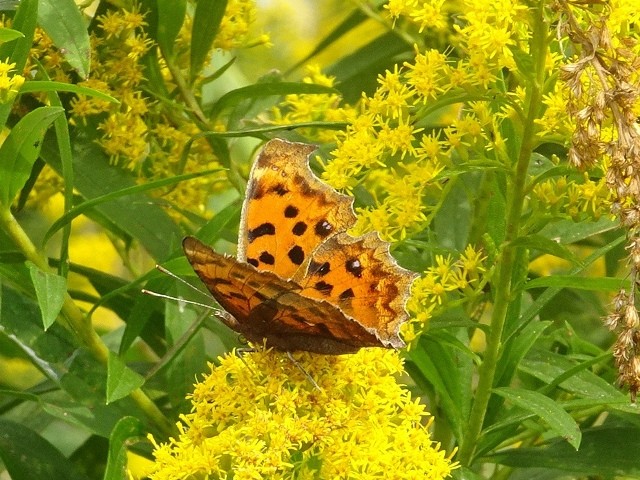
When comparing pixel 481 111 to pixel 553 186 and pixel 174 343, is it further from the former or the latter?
pixel 174 343

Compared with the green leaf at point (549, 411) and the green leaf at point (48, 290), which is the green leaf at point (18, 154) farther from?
the green leaf at point (549, 411)

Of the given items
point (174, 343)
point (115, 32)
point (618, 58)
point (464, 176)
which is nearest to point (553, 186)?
point (618, 58)

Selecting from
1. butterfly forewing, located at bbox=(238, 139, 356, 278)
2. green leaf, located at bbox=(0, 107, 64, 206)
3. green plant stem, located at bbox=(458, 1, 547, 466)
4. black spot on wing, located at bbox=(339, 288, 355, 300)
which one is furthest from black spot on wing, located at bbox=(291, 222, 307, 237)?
green leaf, located at bbox=(0, 107, 64, 206)

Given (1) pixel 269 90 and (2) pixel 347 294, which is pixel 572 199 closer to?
(2) pixel 347 294

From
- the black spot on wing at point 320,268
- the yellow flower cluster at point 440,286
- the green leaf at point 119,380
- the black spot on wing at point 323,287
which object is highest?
the black spot on wing at point 320,268

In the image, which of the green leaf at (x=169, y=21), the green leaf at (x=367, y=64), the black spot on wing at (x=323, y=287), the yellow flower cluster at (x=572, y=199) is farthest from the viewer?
the green leaf at (x=367, y=64)

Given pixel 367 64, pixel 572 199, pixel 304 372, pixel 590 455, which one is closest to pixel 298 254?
pixel 304 372

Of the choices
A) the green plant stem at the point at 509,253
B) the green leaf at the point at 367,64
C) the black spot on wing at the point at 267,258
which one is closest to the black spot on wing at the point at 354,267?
the black spot on wing at the point at 267,258
